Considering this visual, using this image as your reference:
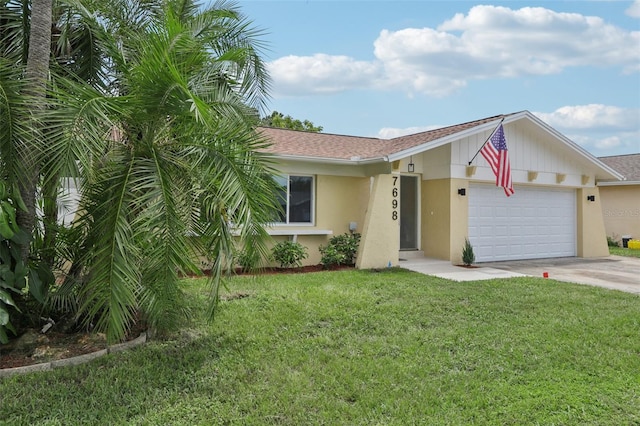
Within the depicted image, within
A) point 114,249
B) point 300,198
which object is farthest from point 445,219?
point 114,249

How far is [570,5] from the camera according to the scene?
1242 cm

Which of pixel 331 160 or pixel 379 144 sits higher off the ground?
pixel 379 144

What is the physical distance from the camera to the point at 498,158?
11820 millimetres

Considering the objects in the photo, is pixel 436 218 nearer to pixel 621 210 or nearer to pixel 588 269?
pixel 588 269

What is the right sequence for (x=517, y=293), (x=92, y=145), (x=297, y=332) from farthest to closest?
(x=517, y=293) → (x=297, y=332) → (x=92, y=145)

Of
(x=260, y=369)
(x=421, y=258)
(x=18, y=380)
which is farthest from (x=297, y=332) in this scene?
(x=421, y=258)

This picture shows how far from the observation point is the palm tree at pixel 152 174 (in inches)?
158

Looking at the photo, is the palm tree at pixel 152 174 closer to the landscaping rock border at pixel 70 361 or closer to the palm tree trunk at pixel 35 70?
the palm tree trunk at pixel 35 70

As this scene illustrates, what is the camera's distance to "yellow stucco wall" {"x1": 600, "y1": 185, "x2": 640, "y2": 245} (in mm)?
19312

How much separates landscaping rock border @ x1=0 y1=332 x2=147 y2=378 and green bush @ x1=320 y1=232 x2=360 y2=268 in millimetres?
6361

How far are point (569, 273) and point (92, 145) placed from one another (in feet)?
37.7

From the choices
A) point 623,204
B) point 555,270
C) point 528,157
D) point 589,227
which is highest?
point 528,157

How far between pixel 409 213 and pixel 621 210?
41.2 feet

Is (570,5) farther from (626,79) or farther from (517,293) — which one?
(517,293)
